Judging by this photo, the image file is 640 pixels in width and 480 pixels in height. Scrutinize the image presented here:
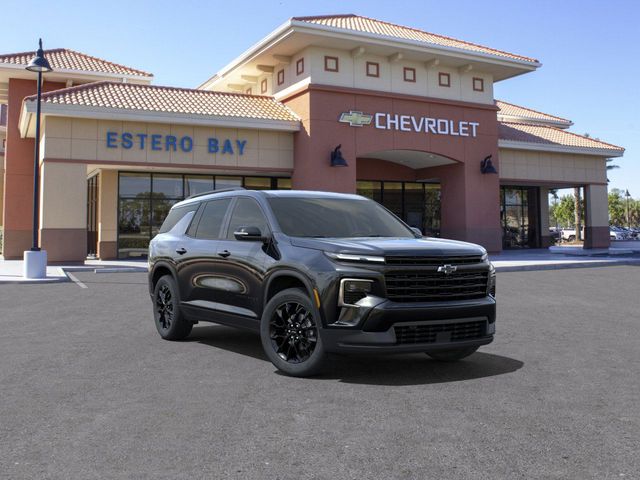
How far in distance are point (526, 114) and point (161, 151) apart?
26.2 meters

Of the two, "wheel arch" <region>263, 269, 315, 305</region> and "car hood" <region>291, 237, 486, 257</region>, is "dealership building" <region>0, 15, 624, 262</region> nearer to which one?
"wheel arch" <region>263, 269, 315, 305</region>

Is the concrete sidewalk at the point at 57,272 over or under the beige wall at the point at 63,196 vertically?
under

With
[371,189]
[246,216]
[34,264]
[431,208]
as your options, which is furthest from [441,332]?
[431,208]

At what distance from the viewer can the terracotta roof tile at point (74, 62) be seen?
28.3 m

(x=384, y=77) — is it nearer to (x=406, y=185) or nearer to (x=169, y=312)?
Answer: (x=406, y=185)

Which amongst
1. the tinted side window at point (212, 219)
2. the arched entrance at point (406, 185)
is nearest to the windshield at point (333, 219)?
the tinted side window at point (212, 219)

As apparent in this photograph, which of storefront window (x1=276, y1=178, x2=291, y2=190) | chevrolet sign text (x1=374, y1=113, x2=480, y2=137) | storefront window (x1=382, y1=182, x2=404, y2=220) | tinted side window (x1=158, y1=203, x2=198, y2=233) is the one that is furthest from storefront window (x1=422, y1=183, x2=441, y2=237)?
tinted side window (x1=158, y1=203, x2=198, y2=233)

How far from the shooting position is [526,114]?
133 ft

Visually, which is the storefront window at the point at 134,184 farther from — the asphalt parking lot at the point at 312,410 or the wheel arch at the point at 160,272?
the wheel arch at the point at 160,272

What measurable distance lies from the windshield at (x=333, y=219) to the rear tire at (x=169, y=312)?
2.10 metres

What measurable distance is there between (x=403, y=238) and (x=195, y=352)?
2.82 m

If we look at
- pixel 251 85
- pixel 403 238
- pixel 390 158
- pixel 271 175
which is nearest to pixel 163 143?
pixel 271 175

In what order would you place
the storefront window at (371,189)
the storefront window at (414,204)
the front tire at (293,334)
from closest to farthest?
the front tire at (293,334), the storefront window at (371,189), the storefront window at (414,204)

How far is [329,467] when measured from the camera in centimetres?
363
